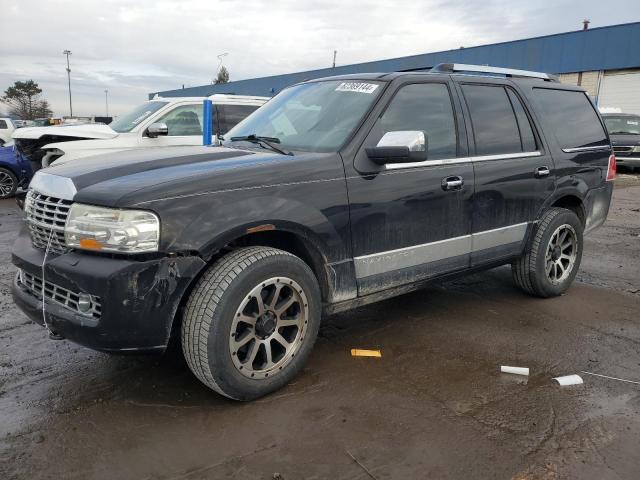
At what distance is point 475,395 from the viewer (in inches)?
122

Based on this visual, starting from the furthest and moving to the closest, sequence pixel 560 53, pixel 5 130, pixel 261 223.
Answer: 1. pixel 560 53
2. pixel 5 130
3. pixel 261 223

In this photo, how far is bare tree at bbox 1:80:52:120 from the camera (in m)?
69.4

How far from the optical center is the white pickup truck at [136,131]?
799cm

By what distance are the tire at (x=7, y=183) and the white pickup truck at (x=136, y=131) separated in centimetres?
325

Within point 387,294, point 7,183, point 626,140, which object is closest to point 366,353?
point 387,294

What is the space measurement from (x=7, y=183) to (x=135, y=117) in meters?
5.06

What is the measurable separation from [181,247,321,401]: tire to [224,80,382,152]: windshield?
3.03 ft

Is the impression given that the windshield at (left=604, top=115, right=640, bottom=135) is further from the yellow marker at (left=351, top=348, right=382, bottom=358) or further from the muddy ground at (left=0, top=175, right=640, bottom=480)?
the yellow marker at (left=351, top=348, right=382, bottom=358)

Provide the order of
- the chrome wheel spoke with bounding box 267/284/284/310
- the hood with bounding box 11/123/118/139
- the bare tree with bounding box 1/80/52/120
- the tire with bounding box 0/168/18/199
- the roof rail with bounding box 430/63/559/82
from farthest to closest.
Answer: the bare tree with bounding box 1/80/52/120
the tire with bounding box 0/168/18/199
the hood with bounding box 11/123/118/139
the roof rail with bounding box 430/63/559/82
the chrome wheel spoke with bounding box 267/284/284/310

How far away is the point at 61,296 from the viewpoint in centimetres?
275

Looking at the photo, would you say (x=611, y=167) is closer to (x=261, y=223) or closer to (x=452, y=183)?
(x=452, y=183)

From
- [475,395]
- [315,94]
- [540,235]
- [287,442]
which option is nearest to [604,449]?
[475,395]

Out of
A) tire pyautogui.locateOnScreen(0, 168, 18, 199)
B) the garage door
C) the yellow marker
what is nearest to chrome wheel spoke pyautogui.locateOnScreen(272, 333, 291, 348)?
the yellow marker

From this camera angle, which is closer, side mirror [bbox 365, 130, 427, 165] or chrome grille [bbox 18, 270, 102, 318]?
chrome grille [bbox 18, 270, 102, 318]
